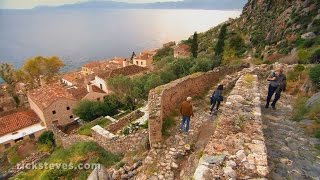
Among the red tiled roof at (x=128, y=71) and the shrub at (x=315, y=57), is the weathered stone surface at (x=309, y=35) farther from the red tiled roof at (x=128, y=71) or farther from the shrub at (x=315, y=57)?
the red tiled roof at (x=128, y=71)

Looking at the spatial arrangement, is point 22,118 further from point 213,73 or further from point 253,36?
point 253,36

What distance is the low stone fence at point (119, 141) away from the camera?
11.7 metres

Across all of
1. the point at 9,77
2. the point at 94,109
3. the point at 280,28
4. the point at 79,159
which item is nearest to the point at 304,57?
the point at 79,159

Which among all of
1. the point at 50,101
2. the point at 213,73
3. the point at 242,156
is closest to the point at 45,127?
the point at 50,101

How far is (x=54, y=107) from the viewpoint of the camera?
29.2 meters

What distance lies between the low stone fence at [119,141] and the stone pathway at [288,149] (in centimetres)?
460

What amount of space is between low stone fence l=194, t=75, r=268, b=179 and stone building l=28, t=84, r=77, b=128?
2500cm

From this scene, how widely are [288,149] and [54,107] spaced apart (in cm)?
2673

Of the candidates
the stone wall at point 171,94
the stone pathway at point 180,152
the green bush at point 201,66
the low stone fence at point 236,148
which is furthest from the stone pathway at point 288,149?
the green bush at point 201,66

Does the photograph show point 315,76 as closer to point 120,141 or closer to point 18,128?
point 120,141

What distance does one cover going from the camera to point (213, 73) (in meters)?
14.3

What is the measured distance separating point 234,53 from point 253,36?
752 centimetres

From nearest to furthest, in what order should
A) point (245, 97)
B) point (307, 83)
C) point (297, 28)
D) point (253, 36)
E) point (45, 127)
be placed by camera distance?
point (245, 97) → point (307, 83) → point (45, 127) → point (297, 28) → point (253, 36)

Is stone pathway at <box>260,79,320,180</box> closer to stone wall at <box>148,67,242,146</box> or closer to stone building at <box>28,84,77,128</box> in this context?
stone wall at <box>148,67,242,146</box>
